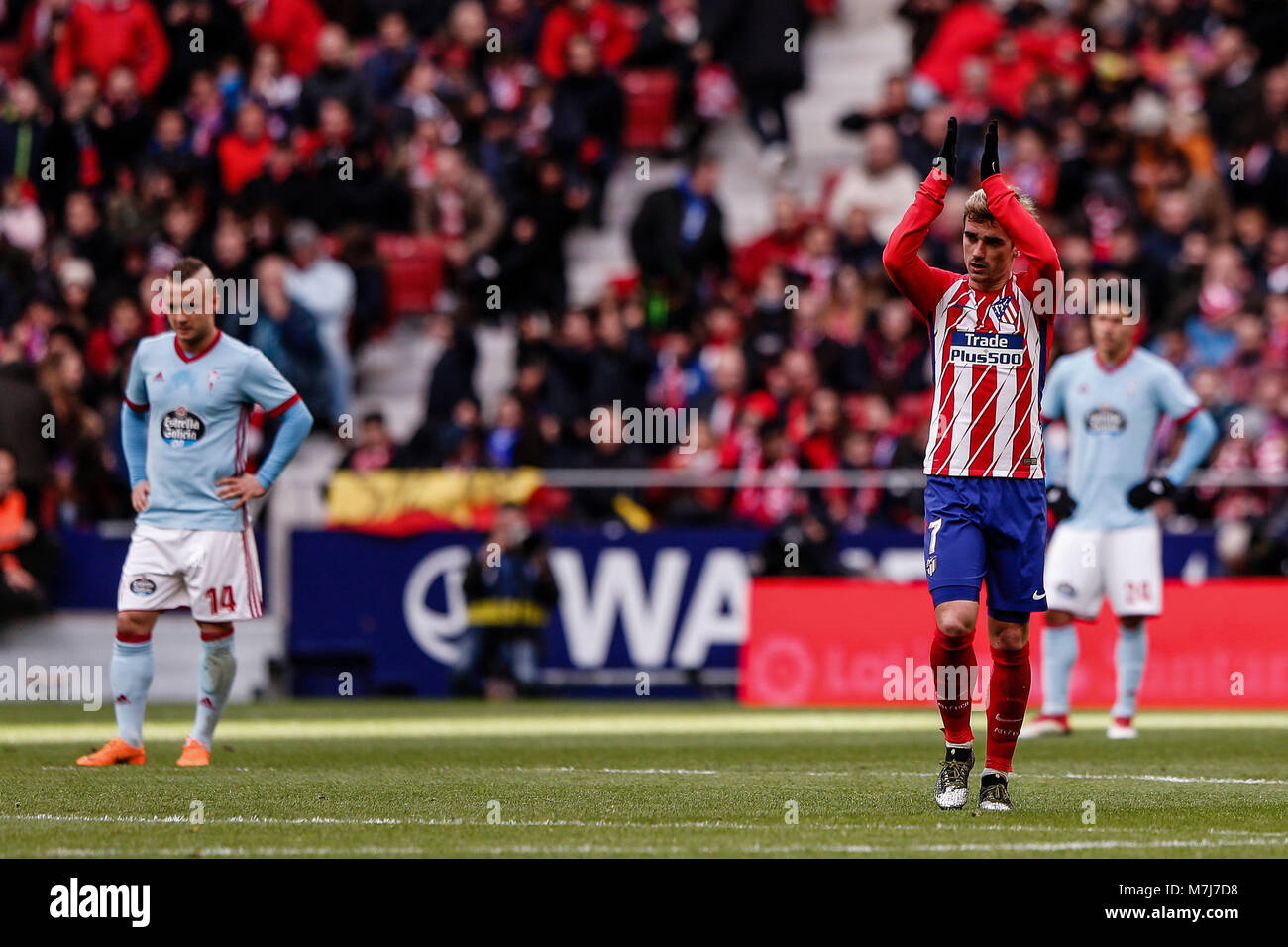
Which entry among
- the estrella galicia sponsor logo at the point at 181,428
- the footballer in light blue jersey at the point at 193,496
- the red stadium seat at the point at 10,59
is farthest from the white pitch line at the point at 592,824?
the red stadium seat at the point at 10,59

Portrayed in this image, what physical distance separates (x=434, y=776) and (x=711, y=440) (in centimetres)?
931

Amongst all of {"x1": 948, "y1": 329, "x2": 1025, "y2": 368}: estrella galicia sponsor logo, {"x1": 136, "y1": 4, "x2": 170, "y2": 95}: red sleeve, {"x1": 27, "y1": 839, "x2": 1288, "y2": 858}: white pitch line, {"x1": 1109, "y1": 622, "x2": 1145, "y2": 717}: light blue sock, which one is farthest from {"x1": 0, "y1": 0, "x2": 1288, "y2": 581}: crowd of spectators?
{"x1": 27, "y1": 839, "x2": 1288, "y2": 858}: white pitch line

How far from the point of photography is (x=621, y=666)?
19.3 m

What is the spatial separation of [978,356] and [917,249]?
1.85 ft

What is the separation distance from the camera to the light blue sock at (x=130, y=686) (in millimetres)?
11953

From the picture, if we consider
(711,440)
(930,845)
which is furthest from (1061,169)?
(930,845)

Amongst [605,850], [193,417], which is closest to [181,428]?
[193,417]

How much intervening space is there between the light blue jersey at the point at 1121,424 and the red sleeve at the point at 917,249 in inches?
208

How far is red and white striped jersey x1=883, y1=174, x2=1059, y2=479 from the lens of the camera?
914 centimetres

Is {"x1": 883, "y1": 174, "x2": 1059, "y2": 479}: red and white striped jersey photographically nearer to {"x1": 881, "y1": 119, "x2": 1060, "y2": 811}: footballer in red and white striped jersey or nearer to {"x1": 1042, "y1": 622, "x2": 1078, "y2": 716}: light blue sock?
{"x1": 881, "y1": 119, "x2": 1060, "y2": 811}: footballer in red and white striped jersey

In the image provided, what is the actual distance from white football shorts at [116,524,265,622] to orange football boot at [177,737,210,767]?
2.26ft

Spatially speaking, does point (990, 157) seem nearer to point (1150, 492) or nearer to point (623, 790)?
point (623, 790)

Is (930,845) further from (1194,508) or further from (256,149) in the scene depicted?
(256,149)
